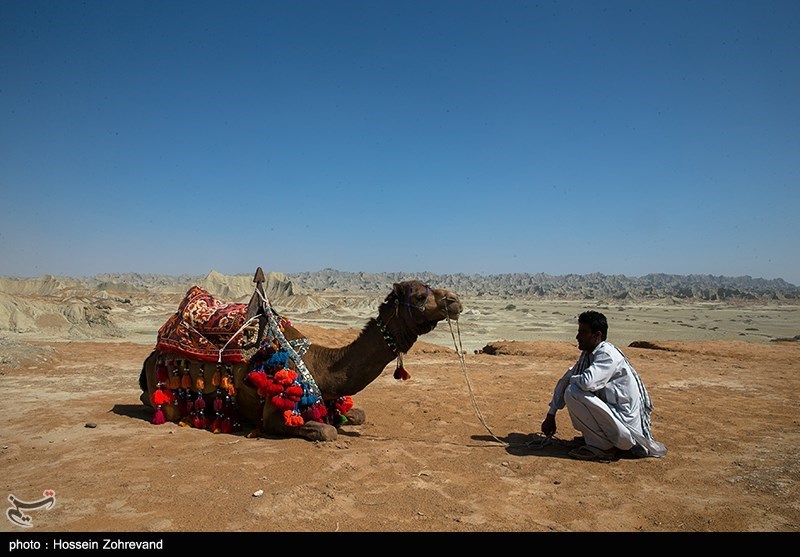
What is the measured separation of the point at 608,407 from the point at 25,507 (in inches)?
218

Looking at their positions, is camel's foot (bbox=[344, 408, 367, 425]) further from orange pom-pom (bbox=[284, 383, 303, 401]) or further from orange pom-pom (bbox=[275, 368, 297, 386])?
orange pom-pom (bbox=[275, 368, 297, 386])

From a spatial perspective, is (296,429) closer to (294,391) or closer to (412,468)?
(294,391)

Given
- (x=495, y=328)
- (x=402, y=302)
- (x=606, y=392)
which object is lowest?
(x=495, y=328)

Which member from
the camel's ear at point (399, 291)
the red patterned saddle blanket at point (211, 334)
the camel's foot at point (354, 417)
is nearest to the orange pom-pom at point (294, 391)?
the red patterned saddle blanket at point (211, 334)

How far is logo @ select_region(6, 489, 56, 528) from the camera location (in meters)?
3.80

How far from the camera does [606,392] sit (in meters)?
5.60

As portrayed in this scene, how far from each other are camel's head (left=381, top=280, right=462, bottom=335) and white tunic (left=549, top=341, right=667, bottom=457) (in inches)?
64.5

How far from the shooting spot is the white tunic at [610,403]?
546 cm

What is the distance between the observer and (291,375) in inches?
247

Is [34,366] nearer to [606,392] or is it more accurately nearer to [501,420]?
[501,420]

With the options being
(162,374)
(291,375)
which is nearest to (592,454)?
(291,375)
